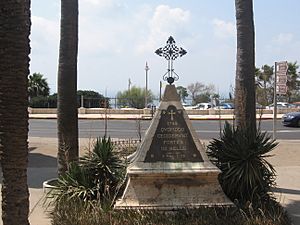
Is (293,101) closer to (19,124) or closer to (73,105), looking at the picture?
(73,105)

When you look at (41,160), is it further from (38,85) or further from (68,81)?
(38,85)

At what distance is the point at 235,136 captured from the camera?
8.44m

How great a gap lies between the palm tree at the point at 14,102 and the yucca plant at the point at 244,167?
4.41 metres

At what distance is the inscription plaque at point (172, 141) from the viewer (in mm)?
7957

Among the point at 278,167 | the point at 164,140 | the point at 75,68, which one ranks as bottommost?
the point at 278,167

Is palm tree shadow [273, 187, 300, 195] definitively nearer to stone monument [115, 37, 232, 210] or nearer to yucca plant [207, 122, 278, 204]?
yucca plant [207, 122, 278, 204]

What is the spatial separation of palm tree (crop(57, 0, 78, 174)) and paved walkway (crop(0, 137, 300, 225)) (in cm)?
116

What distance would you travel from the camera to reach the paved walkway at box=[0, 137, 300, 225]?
816 centimetres

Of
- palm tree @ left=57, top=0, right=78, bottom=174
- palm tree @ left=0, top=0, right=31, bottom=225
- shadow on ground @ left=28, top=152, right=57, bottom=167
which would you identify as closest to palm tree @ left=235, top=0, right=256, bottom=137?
palm tree @ left=57, top=0, right=78, bottom=174

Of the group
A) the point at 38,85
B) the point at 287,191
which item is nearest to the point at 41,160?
the point at 287,191

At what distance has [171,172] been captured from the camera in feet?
25.1

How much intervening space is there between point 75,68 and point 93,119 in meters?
28.5

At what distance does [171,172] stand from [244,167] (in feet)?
4.19

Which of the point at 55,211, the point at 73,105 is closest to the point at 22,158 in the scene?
the point at 55,211
